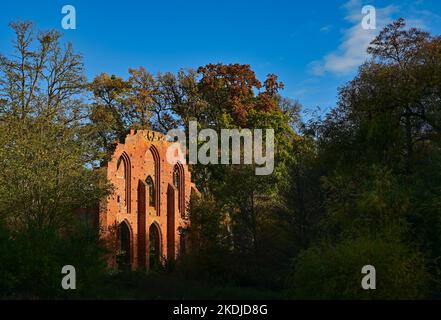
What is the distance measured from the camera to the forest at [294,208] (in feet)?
50.0

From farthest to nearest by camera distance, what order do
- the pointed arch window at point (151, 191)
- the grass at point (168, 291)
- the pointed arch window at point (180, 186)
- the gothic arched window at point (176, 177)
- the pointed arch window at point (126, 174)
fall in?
the gothic arched window at point (176, 177)
the pointed arch window at point (180, 186)
the pointed arch window at point (151, 191)
the pointed arch window at point (126, 174)
the grass at point (168, 291)

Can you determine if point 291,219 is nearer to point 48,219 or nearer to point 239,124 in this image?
point 48,219

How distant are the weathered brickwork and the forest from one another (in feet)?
12.9

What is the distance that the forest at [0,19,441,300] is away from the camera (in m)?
15.2

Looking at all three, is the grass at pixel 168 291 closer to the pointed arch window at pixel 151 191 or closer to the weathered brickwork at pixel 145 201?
the weathered brickwork at pixel 145 201

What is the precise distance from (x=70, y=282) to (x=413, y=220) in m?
9.78

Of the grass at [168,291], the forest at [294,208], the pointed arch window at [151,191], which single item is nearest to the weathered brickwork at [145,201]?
the pointed arch window at [151,191]

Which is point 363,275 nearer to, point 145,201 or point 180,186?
point 145,201

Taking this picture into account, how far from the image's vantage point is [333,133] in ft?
72.4

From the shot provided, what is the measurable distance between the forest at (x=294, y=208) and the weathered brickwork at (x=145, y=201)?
3931 mm

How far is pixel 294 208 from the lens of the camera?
21938 millimetres

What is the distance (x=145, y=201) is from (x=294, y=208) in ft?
52.3

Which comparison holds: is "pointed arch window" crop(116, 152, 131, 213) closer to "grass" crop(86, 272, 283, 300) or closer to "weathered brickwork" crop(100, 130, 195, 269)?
"weathered brickwork" crop(100, 130, 195, 269)

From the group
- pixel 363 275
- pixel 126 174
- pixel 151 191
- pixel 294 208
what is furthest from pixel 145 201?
pixel 363 275
